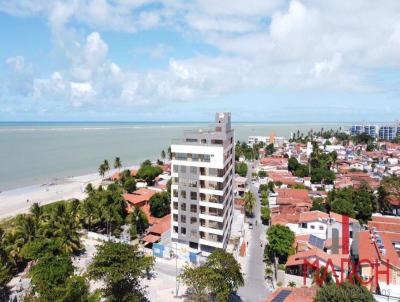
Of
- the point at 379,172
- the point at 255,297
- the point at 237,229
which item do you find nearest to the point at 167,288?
the point at 255,297

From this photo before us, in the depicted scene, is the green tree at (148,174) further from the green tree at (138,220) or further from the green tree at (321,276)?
the green tree at (321,276)

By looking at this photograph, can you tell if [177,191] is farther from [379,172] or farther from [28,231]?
[379,172]

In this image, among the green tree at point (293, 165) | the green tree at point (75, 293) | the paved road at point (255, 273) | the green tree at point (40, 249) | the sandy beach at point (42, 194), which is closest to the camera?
the green tree at point (75, 293)

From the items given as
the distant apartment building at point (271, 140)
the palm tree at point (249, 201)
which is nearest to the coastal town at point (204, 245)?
the palm tree at point (249, 201)

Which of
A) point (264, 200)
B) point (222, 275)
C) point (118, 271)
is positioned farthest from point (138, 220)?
point (264, 200)

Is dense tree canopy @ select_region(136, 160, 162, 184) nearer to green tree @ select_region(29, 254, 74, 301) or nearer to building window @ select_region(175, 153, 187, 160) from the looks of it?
building window @ select_region(175, 153, 187, 160)

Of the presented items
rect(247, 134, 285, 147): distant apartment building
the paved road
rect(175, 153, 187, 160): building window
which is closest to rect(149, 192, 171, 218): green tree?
the paved road
